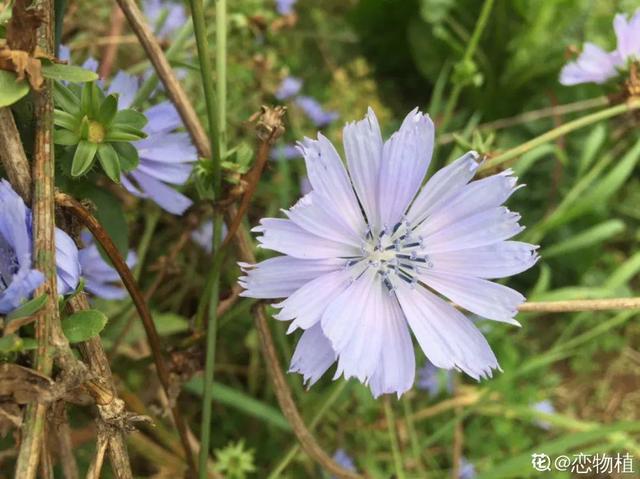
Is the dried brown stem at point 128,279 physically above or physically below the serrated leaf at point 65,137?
below

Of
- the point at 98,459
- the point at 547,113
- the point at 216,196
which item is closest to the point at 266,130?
the point at 216,196

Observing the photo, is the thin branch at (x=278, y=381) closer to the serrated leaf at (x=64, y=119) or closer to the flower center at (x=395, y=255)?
the flower center at (x=395, y=255)

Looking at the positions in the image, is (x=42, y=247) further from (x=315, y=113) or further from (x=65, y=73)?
(x=315, y=113)

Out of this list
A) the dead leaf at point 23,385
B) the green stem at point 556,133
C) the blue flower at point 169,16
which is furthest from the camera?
the blue flower at point 169,16

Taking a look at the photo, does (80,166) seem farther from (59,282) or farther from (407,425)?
(407,425)

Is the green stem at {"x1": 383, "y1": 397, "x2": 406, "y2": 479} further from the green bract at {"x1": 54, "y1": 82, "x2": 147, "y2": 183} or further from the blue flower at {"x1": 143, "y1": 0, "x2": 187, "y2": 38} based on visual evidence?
the blue flower at {"x1": 143, "y1": 0, "x2": 187, "y2": 38}

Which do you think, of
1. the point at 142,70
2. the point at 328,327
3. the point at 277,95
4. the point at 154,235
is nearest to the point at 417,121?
the point at 328,327

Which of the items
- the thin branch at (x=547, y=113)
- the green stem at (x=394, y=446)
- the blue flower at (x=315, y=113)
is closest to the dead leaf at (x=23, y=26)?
the thin branch at (x=547, y=113)
